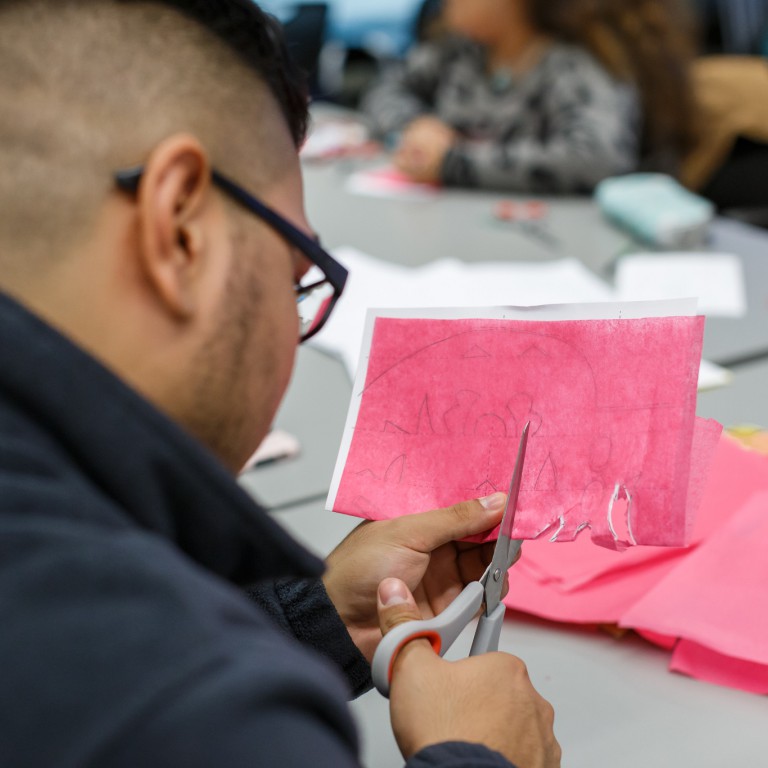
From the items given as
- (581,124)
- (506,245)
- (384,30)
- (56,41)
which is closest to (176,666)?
(56,41)

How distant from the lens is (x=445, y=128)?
75.2 inches

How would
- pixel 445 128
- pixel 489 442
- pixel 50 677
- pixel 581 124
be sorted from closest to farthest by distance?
pixel 50 677 → pixel 489 442 → pixel 581 124 → pixel 445 128

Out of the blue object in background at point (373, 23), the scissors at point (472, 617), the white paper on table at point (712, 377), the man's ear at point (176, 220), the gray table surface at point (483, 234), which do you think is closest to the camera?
the man's ear at point (176, 220)

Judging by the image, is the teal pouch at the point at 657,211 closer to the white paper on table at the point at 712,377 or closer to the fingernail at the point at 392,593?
the white paper on table at the point at 712,377

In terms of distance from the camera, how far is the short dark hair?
503mm

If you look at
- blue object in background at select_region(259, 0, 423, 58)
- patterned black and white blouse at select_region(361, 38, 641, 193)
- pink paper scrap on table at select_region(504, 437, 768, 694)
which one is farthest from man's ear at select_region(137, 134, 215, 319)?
blue object in background at select_region(259, 0, 423, 58)

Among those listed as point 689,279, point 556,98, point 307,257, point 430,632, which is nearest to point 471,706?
point 430,632

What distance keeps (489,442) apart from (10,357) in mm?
378

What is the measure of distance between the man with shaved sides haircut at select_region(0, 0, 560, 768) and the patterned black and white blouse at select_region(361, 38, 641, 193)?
127cm

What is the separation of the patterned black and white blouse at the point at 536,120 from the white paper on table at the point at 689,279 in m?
0.40

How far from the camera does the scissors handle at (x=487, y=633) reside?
575mm

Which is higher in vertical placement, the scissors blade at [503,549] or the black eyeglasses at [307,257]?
the black eyeglasses at [307,257]

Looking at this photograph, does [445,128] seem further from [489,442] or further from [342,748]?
[342,748]

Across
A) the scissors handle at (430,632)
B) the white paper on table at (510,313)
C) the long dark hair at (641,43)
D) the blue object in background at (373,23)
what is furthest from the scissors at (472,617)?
the blue object in background at (373,23)
